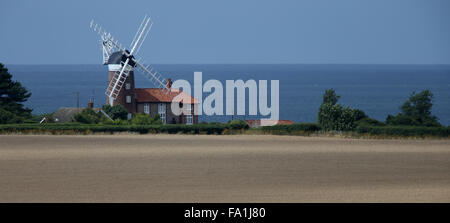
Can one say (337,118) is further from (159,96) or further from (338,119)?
(159,96)

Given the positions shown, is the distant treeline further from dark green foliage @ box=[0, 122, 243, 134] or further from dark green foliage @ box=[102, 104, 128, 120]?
Answer: dark green foliage @ box=[102, 104, 128, 120]

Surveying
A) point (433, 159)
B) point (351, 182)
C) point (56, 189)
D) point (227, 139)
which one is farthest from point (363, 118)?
point (56, 189)

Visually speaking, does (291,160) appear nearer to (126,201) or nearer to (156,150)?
(156,150)

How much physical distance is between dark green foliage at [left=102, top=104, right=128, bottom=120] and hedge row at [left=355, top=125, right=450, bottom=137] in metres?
24.7

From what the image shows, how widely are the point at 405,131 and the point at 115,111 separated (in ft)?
91.0

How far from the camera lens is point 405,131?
4356 cm

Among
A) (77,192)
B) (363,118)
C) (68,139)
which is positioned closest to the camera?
(77,192)

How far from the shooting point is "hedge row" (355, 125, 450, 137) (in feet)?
141

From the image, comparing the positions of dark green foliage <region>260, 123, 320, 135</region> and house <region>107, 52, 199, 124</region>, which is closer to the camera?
dark green foliage <region>260, 123, 320, 135</region>

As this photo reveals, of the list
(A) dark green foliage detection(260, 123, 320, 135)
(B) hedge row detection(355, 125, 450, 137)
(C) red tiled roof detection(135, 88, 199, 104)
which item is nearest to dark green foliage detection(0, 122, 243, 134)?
(A) dark green foliage detection(260, 123, 320, 135)

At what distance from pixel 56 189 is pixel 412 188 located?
11.9 m
